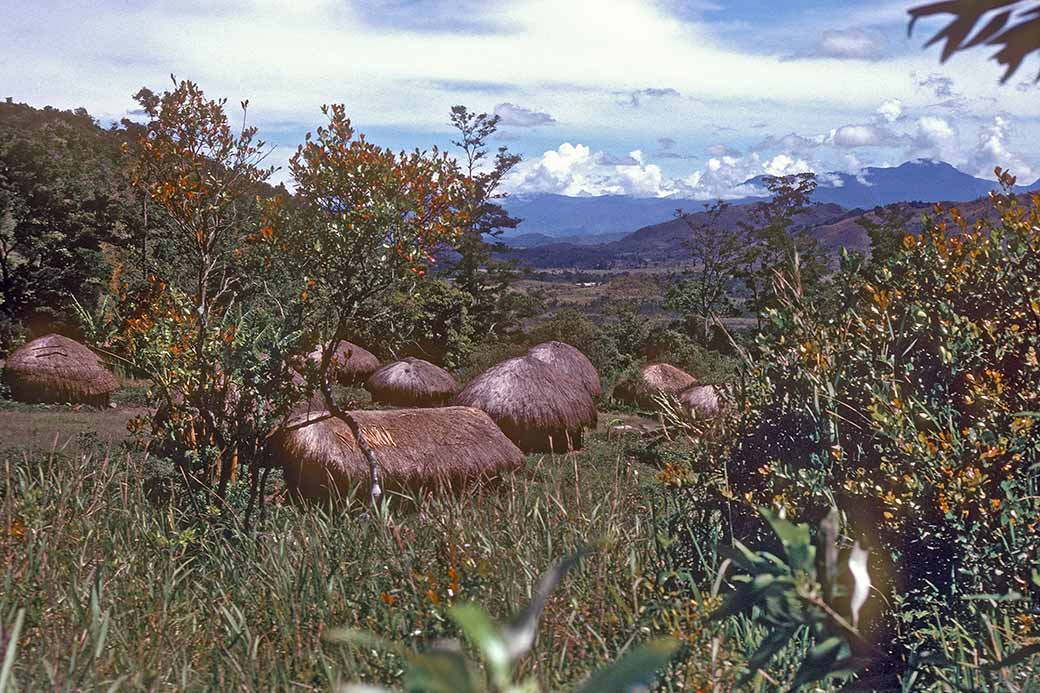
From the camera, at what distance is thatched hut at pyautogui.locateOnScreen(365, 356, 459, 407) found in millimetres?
19188

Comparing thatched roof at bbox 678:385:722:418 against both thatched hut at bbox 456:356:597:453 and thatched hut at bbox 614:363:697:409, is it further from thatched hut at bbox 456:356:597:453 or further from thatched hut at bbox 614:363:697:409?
thatched hut at bbox 456:356:597:453

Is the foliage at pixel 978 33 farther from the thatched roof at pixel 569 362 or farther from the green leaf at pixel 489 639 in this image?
the thatched roof at pixel 569 362

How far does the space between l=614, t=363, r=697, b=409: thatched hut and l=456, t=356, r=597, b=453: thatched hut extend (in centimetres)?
356

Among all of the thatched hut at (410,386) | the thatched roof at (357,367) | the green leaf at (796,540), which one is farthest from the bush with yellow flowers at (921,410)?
the thatched roof at (357,367)


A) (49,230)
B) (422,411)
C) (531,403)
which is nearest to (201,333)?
(422,411)

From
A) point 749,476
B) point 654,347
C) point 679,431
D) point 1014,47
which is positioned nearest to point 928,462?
→ point 749,476

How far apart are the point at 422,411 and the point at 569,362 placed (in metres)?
9.43

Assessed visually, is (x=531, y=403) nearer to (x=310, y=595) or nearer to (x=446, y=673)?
(x=310, y=595)

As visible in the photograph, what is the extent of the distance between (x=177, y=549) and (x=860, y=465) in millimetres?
3573

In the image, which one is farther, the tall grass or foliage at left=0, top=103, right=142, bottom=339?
foliage at left=0, top=103, right=142, bottom=339

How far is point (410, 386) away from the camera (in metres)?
19.2

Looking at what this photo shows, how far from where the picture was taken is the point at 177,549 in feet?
16.2

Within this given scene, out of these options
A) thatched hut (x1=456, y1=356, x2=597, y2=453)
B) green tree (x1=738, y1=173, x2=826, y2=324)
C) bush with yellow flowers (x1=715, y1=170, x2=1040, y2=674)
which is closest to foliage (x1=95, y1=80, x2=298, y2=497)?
bush with yellow flowers (x1=715, y1=170, x2=1040, y2=674)

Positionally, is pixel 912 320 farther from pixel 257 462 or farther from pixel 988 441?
pixel 257 462
